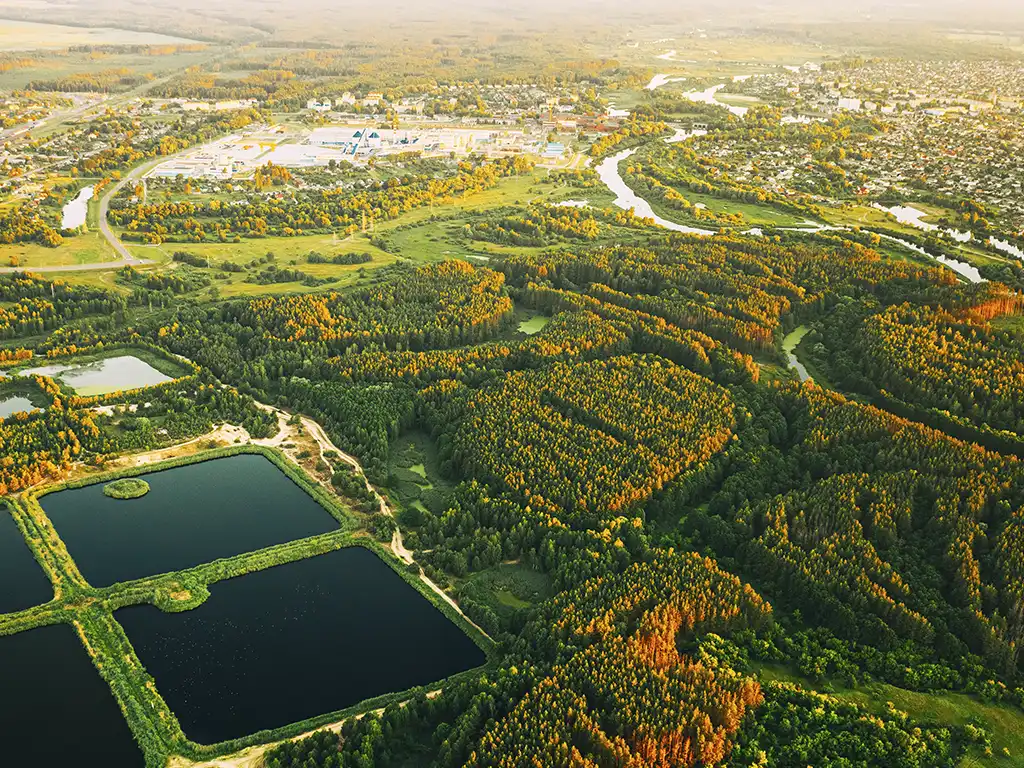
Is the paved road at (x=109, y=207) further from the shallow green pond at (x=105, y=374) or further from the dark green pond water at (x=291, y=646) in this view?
the dark green pond water at (x=291, y=646)

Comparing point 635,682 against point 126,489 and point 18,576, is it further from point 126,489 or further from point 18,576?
point 126,489

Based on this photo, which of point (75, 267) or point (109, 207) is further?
point (109, 207)

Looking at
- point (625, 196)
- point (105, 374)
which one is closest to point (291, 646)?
point (105, 374)

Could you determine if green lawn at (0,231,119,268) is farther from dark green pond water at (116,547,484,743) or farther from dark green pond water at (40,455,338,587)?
dark green pond water at (116,547,484,743)

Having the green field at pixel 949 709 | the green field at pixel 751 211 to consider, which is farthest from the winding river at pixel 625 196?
the green field at pixel 949 709

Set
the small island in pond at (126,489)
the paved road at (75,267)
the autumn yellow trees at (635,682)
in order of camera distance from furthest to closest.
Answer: the paved road at (75,267) → the small island in pond at (126,489) → the autumn yellow trees at (635,682)

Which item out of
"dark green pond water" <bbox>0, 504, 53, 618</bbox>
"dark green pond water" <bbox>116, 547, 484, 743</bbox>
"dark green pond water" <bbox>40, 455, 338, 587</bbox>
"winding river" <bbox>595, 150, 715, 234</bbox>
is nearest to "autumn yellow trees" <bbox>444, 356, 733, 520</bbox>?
"dark green pond water" <bbox>116, 547, 484, 743</bbox>

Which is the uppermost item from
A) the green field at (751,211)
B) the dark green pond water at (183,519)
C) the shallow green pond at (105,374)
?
the green field at (751,211)
